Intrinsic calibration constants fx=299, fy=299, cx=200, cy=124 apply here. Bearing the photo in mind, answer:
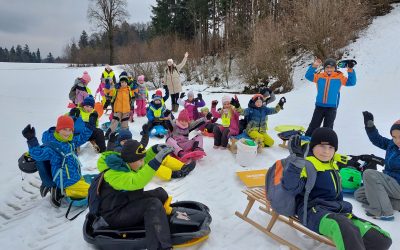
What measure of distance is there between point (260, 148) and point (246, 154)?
2.64 feet

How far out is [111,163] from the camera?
2930mm

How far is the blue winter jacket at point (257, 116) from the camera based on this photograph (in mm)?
6184

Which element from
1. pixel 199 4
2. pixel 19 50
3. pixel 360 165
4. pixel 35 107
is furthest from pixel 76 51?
pixel 360 165

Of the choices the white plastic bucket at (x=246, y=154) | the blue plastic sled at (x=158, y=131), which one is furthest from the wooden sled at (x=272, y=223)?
the blue plastic sled at (x=158, y=131)

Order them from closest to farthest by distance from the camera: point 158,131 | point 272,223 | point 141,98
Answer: point 272,223 → point 158,131 → point 141,98

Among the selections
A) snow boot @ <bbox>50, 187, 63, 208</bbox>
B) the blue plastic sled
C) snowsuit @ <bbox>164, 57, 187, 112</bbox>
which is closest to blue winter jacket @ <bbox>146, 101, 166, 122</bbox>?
the blue plastic sled

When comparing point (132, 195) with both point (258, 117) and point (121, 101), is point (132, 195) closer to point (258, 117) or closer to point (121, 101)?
point (258, 117)

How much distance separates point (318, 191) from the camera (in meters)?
2.96

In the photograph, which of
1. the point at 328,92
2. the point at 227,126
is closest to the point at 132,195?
the point at 227,126

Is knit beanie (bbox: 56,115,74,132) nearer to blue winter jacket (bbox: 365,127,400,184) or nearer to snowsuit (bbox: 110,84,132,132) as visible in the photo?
snowsuit (bbox: 110,84,132,132)

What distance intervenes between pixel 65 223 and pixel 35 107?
886cm

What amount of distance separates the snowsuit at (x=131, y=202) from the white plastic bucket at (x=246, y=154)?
265 cm

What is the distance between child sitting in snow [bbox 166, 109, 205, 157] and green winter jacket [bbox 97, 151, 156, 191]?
2.62 m

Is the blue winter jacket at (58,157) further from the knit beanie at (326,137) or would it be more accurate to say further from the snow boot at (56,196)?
the knit beanie at (326,137)
